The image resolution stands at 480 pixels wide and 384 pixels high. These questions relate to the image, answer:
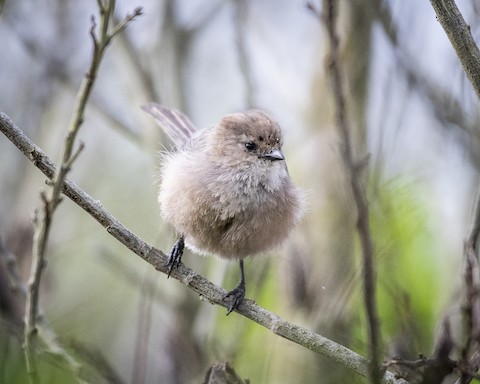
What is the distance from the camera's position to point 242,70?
4957 mm

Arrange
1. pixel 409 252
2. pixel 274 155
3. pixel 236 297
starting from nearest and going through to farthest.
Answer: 1. pixel 236 297
2. pixel 274 155
3. pixel 409 252

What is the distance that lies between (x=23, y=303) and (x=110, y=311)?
12.7 feet

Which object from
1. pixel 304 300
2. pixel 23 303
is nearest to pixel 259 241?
pixel 304 300

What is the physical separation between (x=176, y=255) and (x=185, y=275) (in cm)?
42

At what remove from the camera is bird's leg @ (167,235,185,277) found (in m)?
3.63

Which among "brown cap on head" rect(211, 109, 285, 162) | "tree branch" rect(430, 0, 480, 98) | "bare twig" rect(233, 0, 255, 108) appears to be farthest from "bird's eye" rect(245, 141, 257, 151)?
"tree branch" rect(430, 0, 480, 98)

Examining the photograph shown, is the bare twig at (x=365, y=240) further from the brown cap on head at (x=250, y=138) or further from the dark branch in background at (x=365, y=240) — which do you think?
the brown cap on head at (x=250, y=138)

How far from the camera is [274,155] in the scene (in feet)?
13.7

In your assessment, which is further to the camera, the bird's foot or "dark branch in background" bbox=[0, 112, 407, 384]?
the bird's foot

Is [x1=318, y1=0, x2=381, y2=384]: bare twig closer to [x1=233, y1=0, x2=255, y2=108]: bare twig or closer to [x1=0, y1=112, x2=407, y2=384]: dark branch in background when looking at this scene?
[x1=0, y1=112, x2=407, y2=384]: dark branch in background

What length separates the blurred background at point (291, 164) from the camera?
449cm

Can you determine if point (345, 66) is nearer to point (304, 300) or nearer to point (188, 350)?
point (304, 300)

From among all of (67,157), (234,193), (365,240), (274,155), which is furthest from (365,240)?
(274,155)

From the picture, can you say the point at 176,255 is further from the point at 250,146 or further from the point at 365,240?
the point at 365,240
